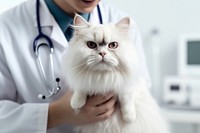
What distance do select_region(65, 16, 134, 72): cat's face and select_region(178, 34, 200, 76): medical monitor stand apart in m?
1.50

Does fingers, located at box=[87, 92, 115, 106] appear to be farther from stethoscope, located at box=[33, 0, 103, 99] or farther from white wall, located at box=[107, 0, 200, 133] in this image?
white wall, located at box=[107, 0, 200, 133]

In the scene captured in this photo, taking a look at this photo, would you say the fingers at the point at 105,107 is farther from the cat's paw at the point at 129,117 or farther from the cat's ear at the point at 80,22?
the cat's ear at the point at 80,22

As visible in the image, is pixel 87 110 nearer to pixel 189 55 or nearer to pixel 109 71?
pixel 109 71

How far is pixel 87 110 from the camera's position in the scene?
83cm

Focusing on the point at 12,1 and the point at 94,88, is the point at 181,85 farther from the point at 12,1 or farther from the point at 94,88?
the point at 94,88

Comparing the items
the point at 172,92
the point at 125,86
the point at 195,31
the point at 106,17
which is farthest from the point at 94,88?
the point at 195,31

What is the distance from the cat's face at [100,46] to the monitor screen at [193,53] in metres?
1.53

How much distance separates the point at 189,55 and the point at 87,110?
5.10 feet

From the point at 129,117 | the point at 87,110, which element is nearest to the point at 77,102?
the point at 87,110

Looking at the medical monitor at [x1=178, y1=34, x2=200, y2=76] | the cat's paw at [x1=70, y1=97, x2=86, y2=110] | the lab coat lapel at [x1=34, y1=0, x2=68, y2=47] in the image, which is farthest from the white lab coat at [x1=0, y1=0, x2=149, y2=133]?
the medical monitor at [x1=178, y1=34, x2=200, y2=76]

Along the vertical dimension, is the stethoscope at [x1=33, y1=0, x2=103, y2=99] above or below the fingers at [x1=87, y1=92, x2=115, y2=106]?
above

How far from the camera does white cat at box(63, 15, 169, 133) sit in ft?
2.43

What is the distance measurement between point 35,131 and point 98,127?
0.19m

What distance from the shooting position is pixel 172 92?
2.11 metres
